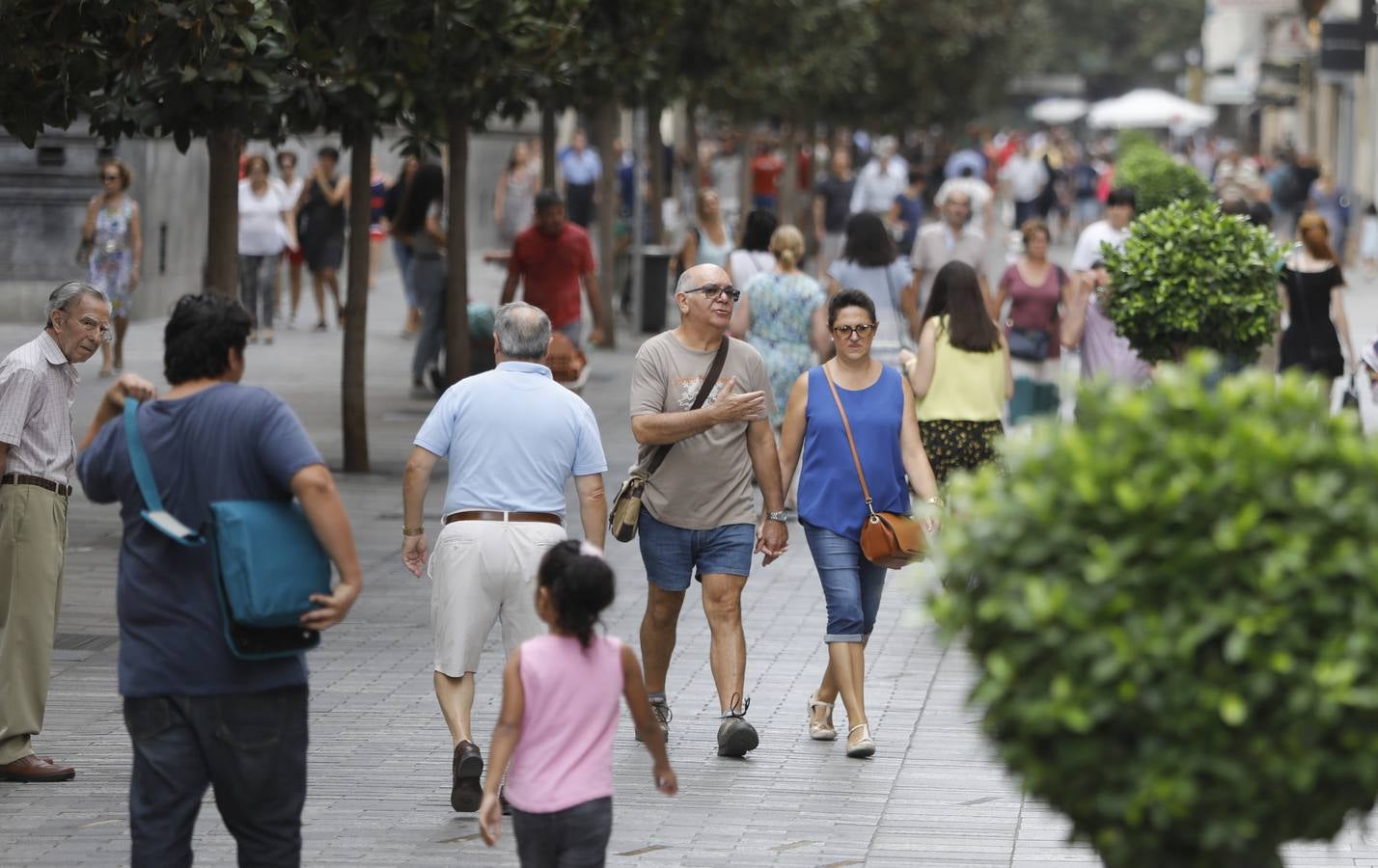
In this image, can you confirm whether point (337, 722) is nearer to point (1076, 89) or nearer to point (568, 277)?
point (568, 277)

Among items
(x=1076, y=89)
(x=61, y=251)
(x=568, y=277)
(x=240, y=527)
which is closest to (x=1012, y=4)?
(x=61, y=251)

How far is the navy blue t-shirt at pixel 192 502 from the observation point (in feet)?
17.7

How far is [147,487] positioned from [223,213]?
23.2 ft

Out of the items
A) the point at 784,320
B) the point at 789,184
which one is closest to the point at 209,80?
the point at 784,320

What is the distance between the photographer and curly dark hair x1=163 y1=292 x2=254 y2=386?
547cm

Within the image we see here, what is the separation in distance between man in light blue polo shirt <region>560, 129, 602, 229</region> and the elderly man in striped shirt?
77.4ft

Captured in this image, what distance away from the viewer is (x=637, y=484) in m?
8.08

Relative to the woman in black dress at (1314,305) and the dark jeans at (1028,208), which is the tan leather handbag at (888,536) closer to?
the woman in black dress at (1314,305)

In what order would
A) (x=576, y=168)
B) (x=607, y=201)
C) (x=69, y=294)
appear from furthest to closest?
(x=576, y=168), (x=607, y=201), (x=69, y=294)

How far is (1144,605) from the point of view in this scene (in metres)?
4.27

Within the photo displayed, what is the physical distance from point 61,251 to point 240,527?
56.9ft

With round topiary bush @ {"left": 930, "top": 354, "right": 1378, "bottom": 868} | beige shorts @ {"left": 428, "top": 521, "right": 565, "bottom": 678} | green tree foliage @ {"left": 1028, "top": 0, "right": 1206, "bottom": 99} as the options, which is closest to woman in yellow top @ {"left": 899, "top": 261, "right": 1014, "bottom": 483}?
beige shorts @ {"left": 428, "top": 521, "right": 565, "bottom": 678}

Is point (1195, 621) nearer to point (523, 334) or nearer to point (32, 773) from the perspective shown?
point (523, 334)

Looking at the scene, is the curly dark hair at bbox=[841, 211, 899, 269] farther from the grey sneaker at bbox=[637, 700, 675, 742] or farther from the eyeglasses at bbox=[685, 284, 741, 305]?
the grey sneaker at bbox=[637, 700, 675, 742]
